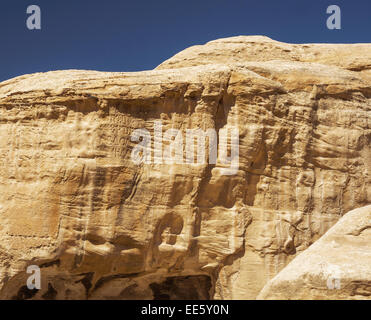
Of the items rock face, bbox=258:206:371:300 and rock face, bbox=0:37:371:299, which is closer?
rock face, bbox=258:206:371:300

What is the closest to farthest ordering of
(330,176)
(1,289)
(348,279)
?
(348,279)
(1,289)
(330,176)

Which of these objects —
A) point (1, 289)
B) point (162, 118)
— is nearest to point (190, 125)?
point (162, 118)

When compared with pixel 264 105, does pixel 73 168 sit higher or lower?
lower

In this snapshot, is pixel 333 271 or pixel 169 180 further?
pixel 169 180

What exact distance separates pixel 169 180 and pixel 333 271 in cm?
521

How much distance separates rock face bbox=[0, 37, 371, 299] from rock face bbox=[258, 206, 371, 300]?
3479mm

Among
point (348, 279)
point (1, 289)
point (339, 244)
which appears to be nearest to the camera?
point (348, 279)

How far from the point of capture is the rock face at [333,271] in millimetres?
8828

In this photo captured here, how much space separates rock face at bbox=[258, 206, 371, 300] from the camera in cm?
883

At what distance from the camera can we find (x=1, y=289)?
1280 centimetres

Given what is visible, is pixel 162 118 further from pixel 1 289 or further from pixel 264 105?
pixel 1 289

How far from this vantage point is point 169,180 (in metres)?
13.2

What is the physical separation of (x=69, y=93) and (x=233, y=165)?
4282mm

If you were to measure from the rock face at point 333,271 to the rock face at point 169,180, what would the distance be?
137 inches
